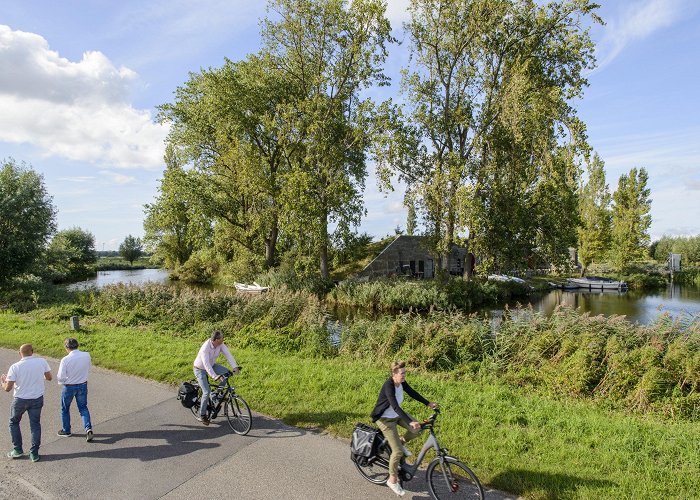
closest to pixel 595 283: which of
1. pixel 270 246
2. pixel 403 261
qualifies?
pixel 403 261

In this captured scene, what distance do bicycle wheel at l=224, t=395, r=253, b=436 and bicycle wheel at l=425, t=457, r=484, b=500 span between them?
3783mm

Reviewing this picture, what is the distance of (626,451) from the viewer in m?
7.07

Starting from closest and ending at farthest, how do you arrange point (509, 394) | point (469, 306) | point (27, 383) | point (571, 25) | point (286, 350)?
point (27, 383)
point (509, 394)
point (286, 350)
point (571, 25)
point (469, 306)

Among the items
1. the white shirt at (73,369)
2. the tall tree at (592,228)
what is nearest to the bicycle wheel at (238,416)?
the white shirt at (73,369)

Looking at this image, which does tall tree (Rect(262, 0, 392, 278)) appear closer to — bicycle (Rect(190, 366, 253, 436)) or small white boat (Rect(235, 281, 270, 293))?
small white boat (Rect(235, 281, 270, 293))

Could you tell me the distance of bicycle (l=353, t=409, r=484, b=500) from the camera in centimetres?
571

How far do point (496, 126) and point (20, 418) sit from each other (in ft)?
96.3

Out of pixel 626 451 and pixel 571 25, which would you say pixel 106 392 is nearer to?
pixel 626 451

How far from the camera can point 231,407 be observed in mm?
8234

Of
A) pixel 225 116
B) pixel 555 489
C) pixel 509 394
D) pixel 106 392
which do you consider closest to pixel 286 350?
pixel 106 392

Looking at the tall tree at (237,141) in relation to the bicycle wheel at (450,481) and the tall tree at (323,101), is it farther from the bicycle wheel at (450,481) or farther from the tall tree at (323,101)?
the bicycle wheel at (450,481)

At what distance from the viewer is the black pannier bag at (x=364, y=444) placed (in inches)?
244

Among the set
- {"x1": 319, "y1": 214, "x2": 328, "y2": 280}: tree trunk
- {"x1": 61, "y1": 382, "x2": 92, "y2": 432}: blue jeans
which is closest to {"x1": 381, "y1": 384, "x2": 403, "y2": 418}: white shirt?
{"x1": 61, "y1": 382, "x2": 92, "y2": 432}: blue jeans

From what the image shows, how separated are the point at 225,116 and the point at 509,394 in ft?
96.5
